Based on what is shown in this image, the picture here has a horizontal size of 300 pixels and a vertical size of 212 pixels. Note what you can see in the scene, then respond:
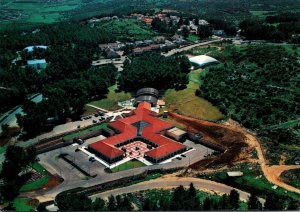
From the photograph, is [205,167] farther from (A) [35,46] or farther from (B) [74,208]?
(A) [35,46]

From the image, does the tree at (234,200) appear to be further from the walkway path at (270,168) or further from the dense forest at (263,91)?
the dense forest at (263,91)

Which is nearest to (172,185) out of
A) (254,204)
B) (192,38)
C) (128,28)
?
(254,204)

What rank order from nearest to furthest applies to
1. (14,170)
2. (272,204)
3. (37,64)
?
(272,204) < (14,170) < (37,64)

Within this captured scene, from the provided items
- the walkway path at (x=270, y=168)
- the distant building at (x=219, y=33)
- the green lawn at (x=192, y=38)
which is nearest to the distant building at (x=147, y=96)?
the walkway path at (x=270, y=168)

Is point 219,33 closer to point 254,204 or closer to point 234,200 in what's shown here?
point 234,200

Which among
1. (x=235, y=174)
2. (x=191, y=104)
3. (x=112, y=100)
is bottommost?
(x=112, y=100)

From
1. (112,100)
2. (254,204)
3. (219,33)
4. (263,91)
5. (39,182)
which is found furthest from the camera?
(219,33)

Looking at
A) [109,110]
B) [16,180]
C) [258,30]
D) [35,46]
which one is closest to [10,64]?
[35,46]
